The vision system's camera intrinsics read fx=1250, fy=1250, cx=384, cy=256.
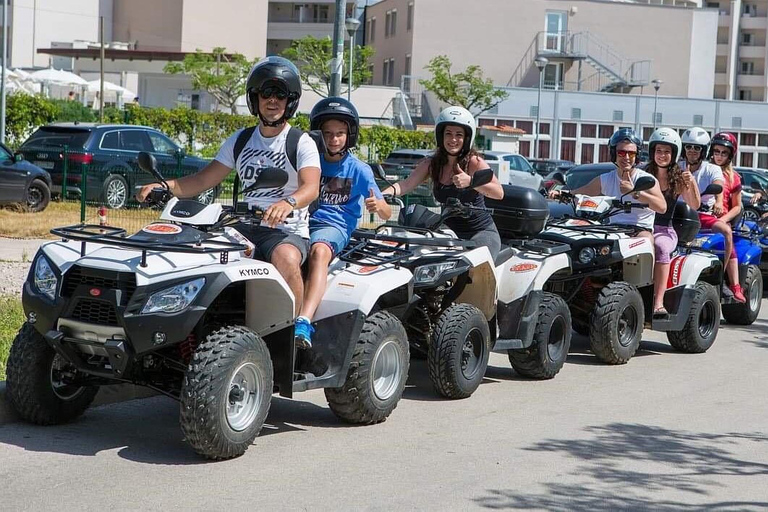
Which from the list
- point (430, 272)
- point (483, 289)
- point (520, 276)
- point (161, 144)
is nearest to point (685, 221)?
point (520, 276)

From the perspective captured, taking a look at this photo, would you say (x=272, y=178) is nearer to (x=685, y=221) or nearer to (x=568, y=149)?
(x=685, y=221)

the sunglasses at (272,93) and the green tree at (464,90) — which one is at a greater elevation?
the green tree at (464,90)

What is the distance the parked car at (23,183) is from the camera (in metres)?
22.8

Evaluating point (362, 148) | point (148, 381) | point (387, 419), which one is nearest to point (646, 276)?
point (387, 419)

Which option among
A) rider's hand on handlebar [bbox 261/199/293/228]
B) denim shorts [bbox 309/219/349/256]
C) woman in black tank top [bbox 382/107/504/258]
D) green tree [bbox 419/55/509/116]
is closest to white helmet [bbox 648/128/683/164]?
woman in black tank top [bbox 382/107/504/258]

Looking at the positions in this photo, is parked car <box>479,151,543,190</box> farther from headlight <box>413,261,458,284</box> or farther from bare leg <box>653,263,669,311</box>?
headlight <box>413,261,458,284</box>

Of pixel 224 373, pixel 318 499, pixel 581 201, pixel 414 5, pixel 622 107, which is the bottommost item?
pixel 318 499

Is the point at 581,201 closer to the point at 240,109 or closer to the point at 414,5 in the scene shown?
the point at 240,109

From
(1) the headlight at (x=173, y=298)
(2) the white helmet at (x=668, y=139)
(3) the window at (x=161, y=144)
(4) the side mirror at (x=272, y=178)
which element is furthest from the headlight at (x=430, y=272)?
(3) the window at (x=161, y=144)

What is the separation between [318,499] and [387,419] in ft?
6.97

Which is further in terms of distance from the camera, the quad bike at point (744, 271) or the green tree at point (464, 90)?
the green tree at point (464, 90)

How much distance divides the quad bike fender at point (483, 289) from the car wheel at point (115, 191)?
40.0ft

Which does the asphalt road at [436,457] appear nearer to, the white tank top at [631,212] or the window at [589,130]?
the white tank top at [631,212]

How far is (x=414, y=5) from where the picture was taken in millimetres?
76688
